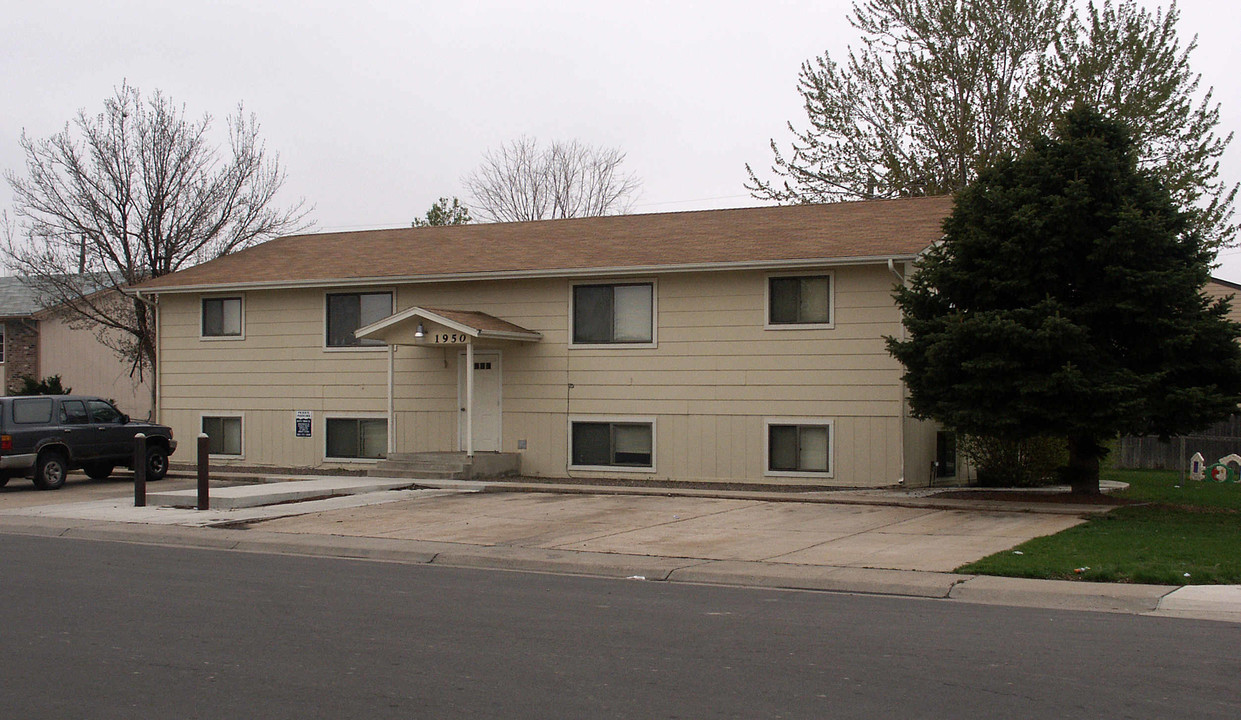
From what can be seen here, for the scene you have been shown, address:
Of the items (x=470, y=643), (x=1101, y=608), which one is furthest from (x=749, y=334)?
(x=470, y=643)

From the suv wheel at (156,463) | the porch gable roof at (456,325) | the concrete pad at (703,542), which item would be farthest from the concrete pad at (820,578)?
the suv wheel at (156,463)

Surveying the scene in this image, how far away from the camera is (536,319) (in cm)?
2305

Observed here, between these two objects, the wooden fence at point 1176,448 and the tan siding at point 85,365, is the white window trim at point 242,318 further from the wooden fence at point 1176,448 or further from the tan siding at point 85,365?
the wooden fence at point 1176,448

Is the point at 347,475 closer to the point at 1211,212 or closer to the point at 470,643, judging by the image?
the point at 470,643

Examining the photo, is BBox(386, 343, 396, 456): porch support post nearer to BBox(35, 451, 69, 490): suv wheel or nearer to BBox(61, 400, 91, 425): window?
BBox(61, 400, 91, 425): window

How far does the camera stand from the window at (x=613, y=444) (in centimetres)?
2220

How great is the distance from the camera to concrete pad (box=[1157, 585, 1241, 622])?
9469mm

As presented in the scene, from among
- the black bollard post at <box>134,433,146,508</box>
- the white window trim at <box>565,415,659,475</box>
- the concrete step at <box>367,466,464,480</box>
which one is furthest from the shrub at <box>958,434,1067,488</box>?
the black bollard post at <box>134,433,146,508</box>

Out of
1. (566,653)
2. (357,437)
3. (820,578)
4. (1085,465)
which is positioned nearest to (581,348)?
(357,437)

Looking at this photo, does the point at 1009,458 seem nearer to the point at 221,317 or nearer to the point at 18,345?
the point at 221,317

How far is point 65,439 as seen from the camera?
847 inches

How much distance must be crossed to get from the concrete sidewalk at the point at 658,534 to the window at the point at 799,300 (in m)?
3.63

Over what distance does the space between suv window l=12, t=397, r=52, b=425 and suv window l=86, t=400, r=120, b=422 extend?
888 mm

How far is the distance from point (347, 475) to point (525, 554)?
11274 mm
